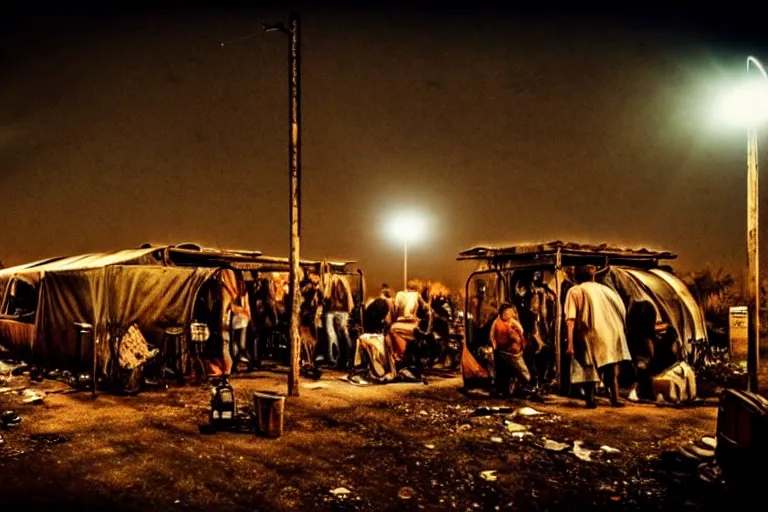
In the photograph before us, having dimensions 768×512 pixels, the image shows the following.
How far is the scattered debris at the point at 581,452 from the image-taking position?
6844 millimetres

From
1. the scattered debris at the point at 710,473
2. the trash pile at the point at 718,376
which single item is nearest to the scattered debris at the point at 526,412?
the scattered debris at the point at 710,473

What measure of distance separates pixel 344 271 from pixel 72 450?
10.4 metres

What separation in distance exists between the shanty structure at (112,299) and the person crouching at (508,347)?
21.9 ft

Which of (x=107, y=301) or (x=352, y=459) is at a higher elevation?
(x=107, y=301)

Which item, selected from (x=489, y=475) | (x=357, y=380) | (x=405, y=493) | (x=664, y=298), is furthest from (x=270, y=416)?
(x=664, y=298)

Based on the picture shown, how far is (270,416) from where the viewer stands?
25.5 feet

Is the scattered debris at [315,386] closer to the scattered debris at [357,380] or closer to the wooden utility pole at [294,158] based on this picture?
the scattered debris at [357,380]

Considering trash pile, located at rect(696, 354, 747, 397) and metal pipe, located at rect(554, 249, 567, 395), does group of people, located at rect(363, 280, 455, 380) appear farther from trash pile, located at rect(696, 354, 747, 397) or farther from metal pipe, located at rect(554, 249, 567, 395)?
trash pile, located at rect(696, 354, 747, 397)

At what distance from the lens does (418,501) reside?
18.1ft

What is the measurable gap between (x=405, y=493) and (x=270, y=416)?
269cm

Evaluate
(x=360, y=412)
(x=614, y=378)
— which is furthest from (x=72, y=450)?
(x=614, y=378)

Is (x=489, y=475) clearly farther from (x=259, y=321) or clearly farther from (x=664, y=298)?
(x=259, y=321)

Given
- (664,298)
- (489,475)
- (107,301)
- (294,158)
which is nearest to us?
(489,475)

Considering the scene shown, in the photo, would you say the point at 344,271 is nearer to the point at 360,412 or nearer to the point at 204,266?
the point at 204,266
